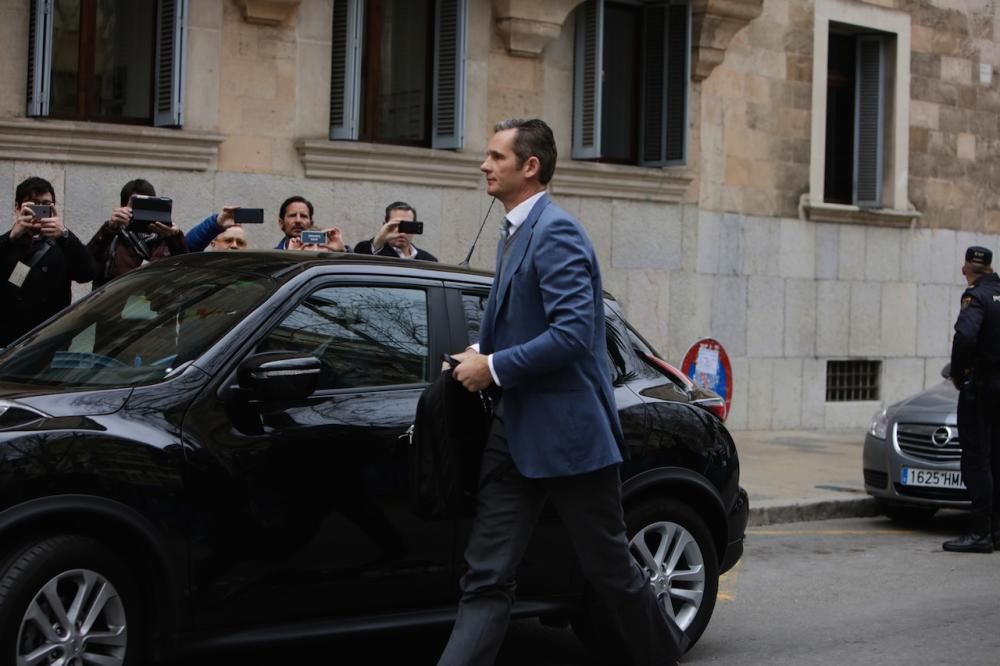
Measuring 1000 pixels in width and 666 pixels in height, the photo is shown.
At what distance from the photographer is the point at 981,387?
1027 centimetres

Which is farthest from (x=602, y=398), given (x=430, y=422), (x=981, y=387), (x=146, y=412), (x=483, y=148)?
(x=483, y=148)

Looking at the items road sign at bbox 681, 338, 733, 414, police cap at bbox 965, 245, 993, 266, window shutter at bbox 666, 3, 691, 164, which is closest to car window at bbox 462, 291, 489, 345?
police cap at bbox 965, 245, 993, 266

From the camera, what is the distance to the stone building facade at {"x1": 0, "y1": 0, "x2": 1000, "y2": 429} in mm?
13391

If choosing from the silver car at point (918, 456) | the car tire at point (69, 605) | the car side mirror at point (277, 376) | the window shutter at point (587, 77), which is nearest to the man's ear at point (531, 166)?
the car side mirror at point (277, 376)

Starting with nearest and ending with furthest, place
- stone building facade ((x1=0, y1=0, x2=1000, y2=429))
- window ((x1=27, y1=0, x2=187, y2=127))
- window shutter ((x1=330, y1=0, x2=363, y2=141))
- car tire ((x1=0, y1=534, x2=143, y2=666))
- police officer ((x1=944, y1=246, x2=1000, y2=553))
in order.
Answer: car tire ((x1=0, y1=534, x2=143, y2=666)) < police officer ((x1=944, y1=246, x2=1000, y2=553)) < window ((x1=27, y1=0, x2=187, y2=127)) < stone building facade ((x1=0, y1=0, x2=1000, y2=429)) < window shutter ((x1=330, y1=0, x2=363, y2=141))

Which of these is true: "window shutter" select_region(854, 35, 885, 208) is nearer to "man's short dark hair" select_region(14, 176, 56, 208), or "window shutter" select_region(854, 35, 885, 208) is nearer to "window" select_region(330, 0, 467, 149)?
"window" select_region(330, 0, 467, 149)

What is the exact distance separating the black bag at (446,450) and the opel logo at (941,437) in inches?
270

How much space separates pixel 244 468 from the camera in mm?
5320

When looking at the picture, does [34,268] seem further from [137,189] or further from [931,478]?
[931,478]

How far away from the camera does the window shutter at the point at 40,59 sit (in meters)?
12.4

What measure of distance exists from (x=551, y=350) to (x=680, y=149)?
11.9 m

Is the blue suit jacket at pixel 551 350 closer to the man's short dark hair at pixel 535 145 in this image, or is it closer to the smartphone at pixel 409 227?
the man's short dark hair at pixel 535 145

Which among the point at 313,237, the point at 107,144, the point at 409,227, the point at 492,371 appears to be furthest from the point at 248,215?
the point at 107,144

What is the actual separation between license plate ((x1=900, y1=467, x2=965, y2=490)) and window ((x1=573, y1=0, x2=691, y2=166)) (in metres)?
6.01
